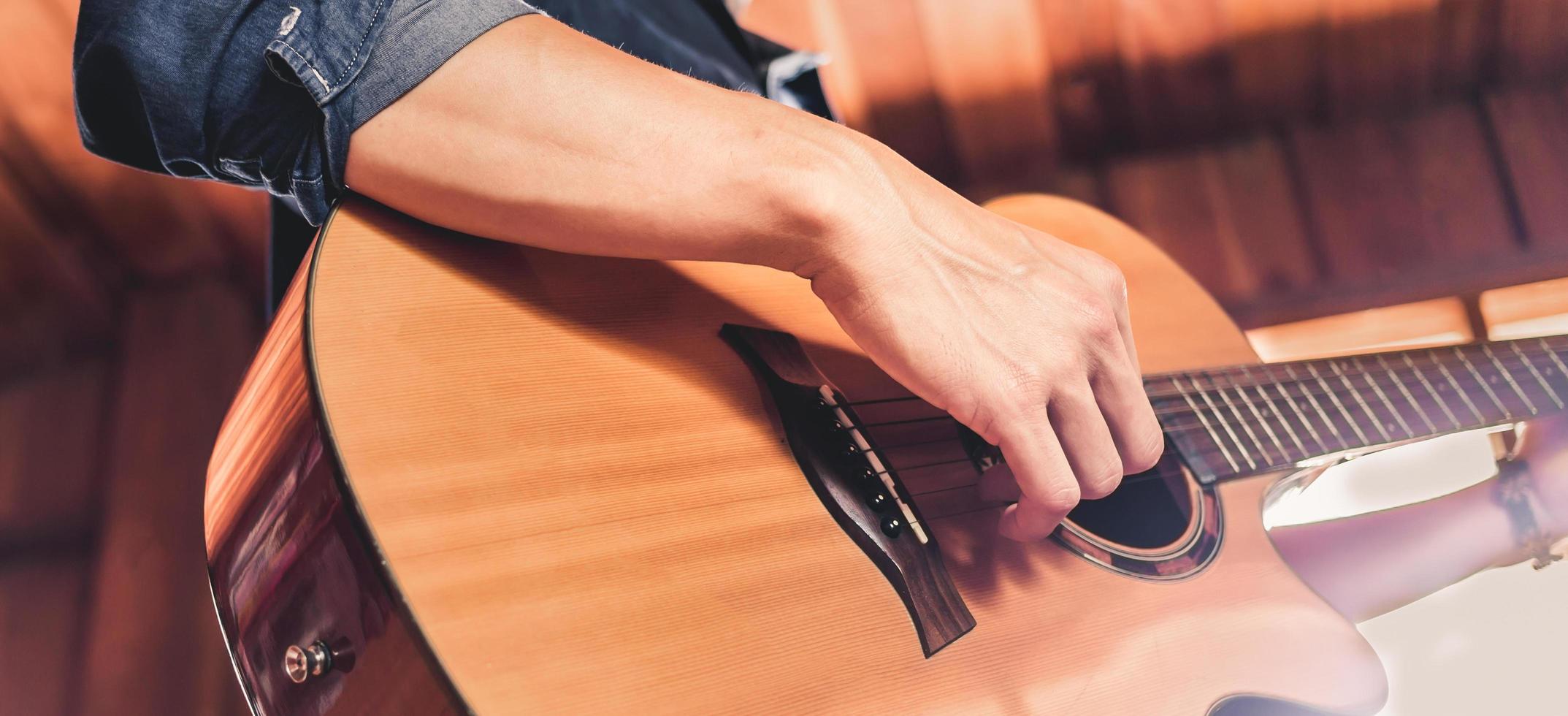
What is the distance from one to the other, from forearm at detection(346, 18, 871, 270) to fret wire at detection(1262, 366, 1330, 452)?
53 centimetres

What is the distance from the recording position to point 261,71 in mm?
480

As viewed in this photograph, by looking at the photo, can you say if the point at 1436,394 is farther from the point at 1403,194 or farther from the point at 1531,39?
the point at 1531,39

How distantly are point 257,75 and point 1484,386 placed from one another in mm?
1086

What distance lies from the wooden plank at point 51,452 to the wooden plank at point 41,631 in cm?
4

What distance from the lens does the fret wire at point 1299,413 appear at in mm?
798

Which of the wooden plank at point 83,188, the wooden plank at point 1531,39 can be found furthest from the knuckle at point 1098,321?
the wooden plank at point 1531,39

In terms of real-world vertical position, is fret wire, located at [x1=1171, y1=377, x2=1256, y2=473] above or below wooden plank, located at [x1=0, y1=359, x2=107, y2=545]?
above

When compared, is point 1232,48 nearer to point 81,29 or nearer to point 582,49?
point 582,49

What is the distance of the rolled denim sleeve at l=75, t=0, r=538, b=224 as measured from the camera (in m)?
0.46

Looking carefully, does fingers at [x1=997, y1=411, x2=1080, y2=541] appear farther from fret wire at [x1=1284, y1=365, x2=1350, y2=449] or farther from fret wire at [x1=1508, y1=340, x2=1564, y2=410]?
fret wire at [x1=1508, y1=340, x2=1564, y2=410]

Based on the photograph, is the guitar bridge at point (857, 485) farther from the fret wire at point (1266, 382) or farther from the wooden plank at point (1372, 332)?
the wooden plank at point (1372, 332)

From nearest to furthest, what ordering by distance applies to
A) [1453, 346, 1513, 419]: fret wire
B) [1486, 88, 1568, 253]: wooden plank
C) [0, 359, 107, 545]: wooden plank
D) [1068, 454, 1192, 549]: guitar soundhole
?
[1068, 454, 1192, 549]: guitar soundhole
[1453, 346, 1513, 419]: fret wire
[0, 359, 107, 545]: wooden plank
[1486, 88, 1568, 253]: wooden plank

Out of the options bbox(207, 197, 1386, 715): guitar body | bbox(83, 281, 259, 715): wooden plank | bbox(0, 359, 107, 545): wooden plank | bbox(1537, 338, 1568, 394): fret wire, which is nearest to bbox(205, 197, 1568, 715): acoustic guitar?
bbox(207, 197, 1386, 715): guitar body

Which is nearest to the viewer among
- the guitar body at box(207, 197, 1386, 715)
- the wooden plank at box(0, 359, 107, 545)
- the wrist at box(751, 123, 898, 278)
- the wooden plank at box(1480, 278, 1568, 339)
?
the guitar body at box(207, 197, 1386, 715)
